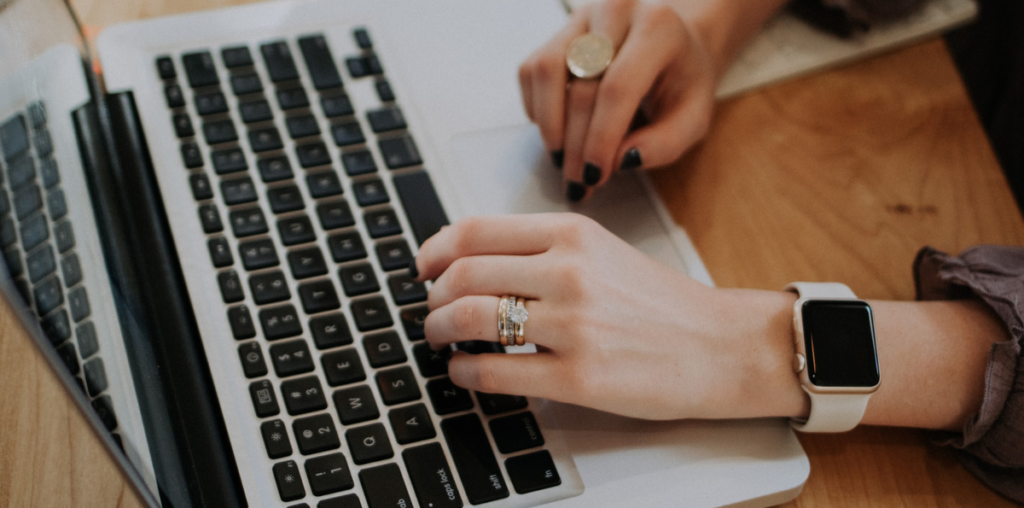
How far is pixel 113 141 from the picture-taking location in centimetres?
57

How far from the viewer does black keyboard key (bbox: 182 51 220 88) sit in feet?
2.00

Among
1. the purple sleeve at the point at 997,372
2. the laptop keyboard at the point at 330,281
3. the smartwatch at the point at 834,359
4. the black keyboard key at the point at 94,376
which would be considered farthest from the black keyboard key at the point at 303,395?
the purple sleeve at the point at 997,372

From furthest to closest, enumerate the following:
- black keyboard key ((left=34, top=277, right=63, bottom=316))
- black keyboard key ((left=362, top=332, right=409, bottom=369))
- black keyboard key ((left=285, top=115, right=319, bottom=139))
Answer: black keyboard key ((left=285, top=115, right=319, bottom=139)) → black keyboard key ((left=362, top=332, right=409, bottom=369)) → black keyboard key ((left=34, top=277, right=63, bottom=316))

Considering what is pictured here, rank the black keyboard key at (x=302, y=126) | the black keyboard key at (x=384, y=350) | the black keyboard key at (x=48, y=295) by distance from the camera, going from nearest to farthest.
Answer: the black keyboard key at (x=48, y=295)
the black keyboard key at (x=384, y=350)
the black keyboard key at (x=302, y=126)

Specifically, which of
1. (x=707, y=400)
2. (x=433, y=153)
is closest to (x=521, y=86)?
(x=433, y=153)

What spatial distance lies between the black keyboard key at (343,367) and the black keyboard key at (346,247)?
0.07 meters

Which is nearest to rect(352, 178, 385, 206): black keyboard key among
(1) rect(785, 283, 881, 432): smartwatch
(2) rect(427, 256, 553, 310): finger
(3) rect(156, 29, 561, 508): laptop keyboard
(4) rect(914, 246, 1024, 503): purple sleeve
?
(3) rect(156, 29, 561, 508): laptop keyboard

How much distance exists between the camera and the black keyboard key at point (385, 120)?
61 cm

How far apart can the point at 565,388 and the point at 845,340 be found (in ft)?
0.62

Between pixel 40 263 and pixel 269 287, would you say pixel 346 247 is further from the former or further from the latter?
pixel 40 263

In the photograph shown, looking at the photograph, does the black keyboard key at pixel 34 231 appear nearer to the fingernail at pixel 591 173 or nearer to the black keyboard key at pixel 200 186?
the black keyboard key at pixel 200 186

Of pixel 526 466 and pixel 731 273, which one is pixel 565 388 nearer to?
pixel 526 466

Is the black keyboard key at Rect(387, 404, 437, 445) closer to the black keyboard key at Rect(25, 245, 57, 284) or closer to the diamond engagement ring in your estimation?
the diamond engagement ring

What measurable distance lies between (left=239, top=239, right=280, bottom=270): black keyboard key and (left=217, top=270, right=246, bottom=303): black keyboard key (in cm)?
1
